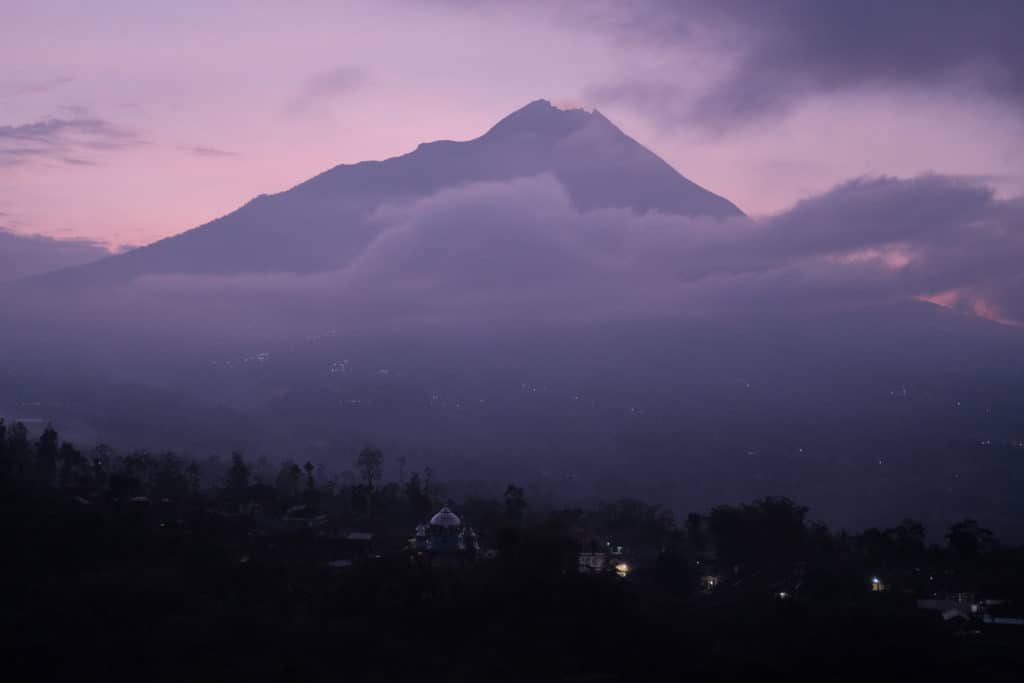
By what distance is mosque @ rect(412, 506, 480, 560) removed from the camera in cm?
2341

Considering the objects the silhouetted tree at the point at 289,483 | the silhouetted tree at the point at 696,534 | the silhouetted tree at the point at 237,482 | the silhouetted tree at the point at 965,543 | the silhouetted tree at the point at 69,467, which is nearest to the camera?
the silhouetted tree at the point at 965,543

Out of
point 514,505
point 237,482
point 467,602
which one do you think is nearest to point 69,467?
point 237,482

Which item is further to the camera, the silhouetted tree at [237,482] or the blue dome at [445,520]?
the silhouetted tree at [237,482]

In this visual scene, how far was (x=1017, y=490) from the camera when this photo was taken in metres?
39.2

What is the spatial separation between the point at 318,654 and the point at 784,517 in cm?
1362

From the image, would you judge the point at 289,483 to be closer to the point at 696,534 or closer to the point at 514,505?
the point at 514,505

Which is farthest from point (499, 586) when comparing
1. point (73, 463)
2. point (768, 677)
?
point (73, 463)

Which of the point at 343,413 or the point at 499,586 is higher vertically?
the point at 343,413

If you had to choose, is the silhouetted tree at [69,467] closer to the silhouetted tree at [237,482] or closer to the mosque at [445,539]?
the silhouetted tree at [237,482]

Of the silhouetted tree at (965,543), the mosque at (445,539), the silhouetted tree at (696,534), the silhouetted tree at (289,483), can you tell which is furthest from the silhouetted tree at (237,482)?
the silhouetted tree at (965,543)

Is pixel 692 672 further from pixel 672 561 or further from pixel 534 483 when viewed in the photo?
pixel 534 483

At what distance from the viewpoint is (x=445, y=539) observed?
23.9 meters

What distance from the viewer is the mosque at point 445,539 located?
2341 cm

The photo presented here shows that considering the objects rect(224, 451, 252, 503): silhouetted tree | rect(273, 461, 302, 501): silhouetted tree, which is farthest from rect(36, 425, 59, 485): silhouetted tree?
rect(273, 461, 302, 501): silhouetted tree
